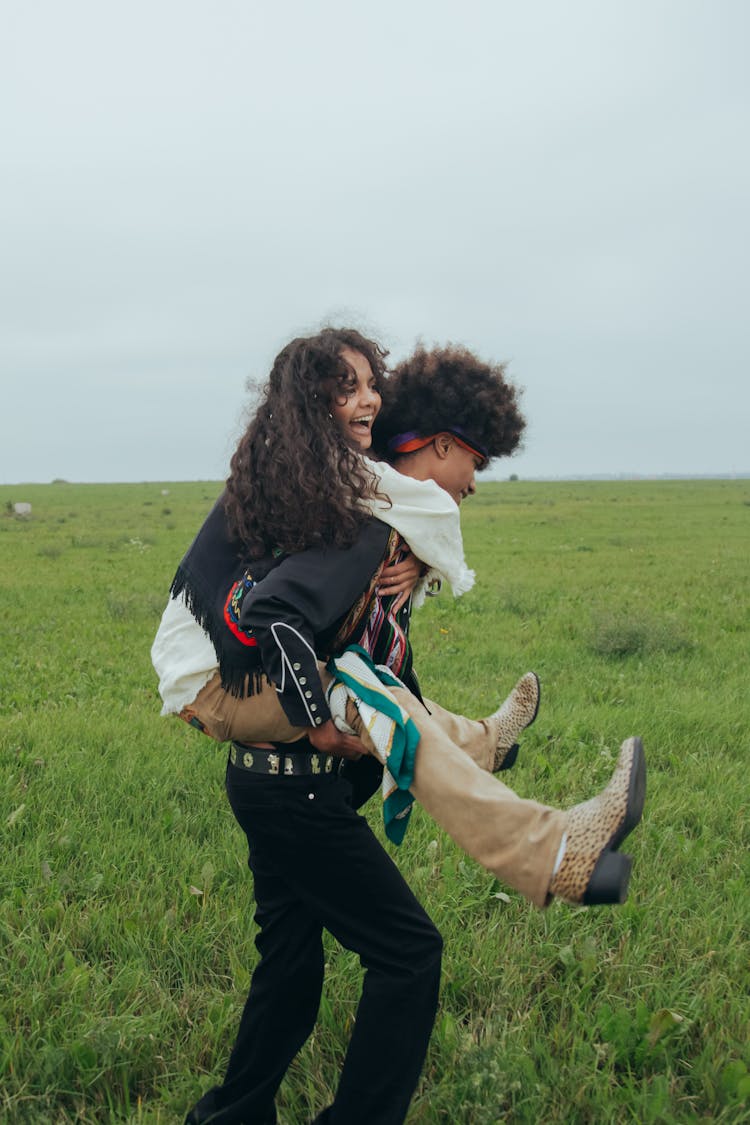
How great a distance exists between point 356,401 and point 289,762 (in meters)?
0.97

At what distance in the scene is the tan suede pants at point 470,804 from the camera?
172 cm

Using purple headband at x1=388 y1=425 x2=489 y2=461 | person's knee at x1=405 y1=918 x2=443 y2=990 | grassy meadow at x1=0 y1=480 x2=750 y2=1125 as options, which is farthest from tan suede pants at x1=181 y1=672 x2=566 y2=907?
grassy meadow at x1=0 y1=480 x2=750 y2=1125

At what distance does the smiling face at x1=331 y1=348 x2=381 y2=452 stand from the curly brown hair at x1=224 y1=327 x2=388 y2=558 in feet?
0.05

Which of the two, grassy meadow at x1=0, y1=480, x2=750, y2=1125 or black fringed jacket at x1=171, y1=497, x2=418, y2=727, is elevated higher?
black fringed jacket at x1=171, y1=497, x2=418, y2=727

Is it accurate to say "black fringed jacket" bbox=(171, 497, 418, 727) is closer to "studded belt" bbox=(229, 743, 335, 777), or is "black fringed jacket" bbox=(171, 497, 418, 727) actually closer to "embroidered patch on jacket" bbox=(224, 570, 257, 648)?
"embroidered patch on jacket" bbox=(224, 570, 257, 648)

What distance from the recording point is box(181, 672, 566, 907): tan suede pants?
172cm

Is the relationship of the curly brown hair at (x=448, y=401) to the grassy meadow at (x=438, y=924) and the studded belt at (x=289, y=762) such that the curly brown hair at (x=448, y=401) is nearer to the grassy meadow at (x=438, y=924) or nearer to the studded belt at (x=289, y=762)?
the studded belt at (x=289, y=762)

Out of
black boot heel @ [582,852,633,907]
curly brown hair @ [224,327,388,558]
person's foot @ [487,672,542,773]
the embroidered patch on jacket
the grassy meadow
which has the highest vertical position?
curly brown hair @ [224,327,388,558]

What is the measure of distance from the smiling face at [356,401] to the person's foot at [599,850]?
3.53ft

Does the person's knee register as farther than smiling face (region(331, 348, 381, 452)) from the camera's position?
No

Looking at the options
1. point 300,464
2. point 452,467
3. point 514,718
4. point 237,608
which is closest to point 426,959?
point 514,718

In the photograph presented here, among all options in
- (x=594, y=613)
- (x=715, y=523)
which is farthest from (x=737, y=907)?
(x=715, y=523)

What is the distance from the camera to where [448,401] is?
8.15 ft

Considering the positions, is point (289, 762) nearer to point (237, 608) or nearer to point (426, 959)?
point (237, 608)
